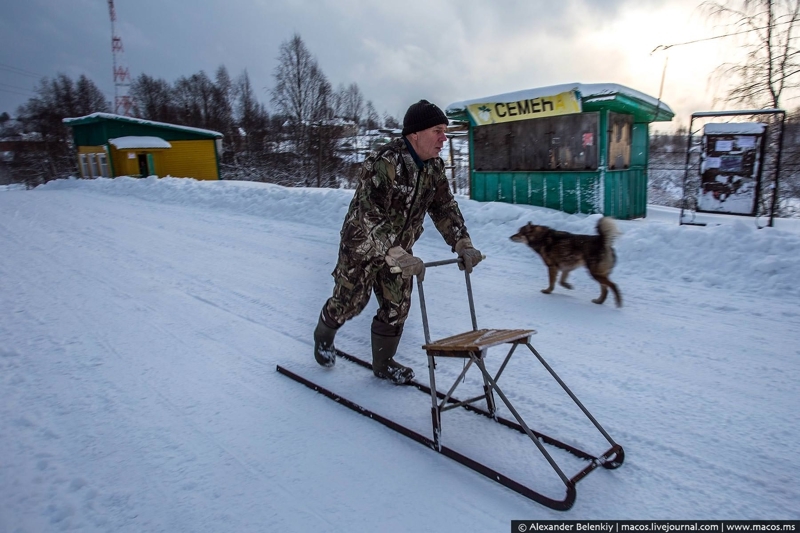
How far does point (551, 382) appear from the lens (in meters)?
3.22

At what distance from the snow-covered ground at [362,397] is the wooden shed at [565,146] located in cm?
351

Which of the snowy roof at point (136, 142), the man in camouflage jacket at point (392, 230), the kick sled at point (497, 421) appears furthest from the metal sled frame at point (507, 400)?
the snowy roof at point (136, 142)

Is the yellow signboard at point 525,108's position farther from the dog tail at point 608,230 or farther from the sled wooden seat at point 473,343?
the sled wooden seat at point 473,343

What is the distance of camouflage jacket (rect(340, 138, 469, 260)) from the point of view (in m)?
2.86

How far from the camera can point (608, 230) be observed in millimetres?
4824

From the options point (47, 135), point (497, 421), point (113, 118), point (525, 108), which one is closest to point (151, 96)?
point (47, 135)

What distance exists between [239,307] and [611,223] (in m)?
3.94

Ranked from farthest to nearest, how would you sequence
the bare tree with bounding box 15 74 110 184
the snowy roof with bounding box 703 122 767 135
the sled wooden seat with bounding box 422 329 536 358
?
the bare tree with bounding box 15 74 110 184, the snowy roof with bounding box 703 122 767 135, the sled wooden seat with bounding box 422 329 536 358

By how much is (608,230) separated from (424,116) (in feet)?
9.37

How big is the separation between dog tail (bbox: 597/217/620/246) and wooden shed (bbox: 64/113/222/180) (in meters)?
27.7

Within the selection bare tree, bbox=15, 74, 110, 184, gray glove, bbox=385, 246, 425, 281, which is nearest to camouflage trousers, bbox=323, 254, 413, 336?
gray glove, bbox=385, 246, 425, 281

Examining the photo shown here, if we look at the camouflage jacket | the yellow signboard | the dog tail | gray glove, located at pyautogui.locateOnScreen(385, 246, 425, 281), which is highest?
the yellow signboard

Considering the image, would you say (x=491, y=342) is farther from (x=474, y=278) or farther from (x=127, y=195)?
(x=127, y=195)

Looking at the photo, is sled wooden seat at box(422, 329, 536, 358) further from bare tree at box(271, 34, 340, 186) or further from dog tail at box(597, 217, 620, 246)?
bare tree at box(271, 34, 340, 186)
